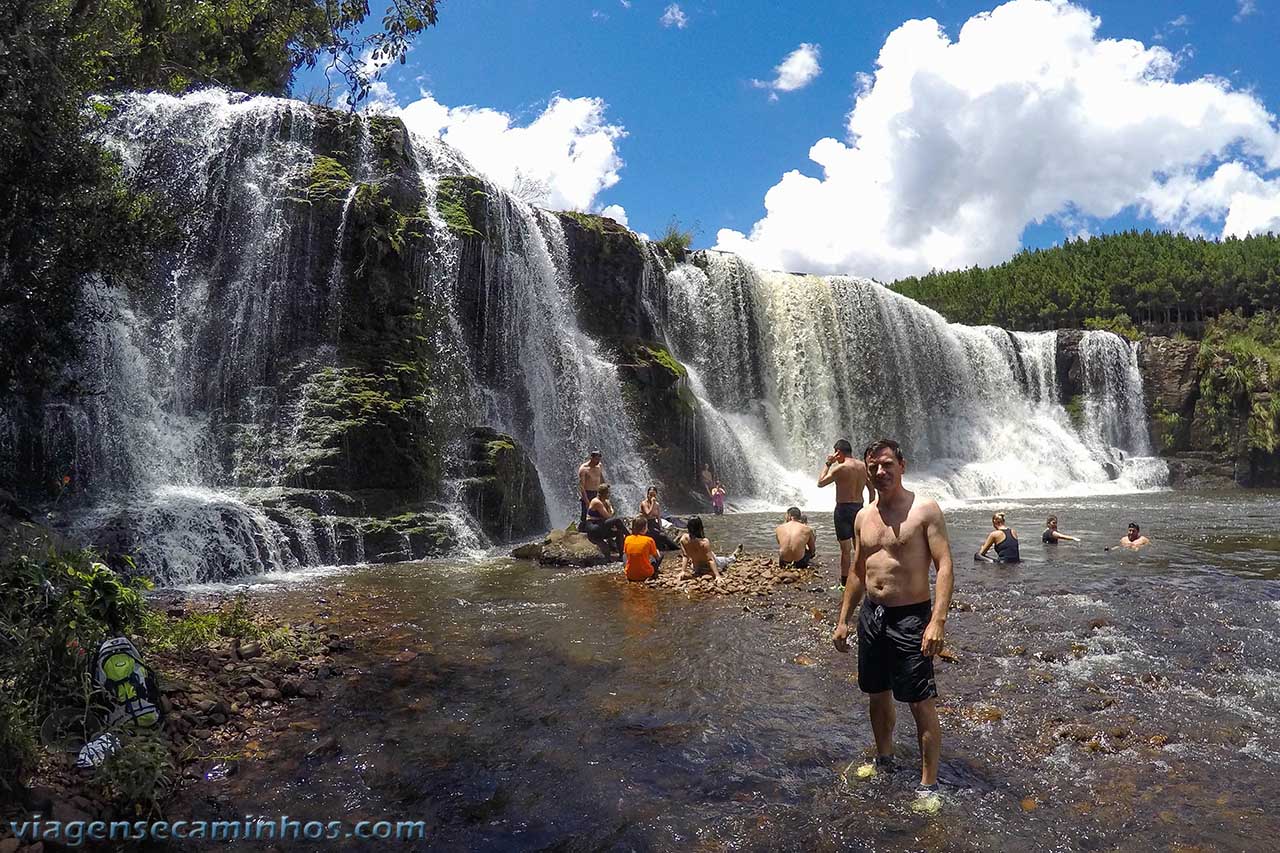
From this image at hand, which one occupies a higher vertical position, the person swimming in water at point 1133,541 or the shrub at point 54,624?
the shrub at point 54,624

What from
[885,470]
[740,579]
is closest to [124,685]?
[885,470]

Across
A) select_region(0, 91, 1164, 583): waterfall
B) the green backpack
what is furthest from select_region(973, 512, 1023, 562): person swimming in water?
the green backpack

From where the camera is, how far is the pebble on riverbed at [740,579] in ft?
31.1

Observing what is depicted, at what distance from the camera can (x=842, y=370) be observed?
28.6 meters

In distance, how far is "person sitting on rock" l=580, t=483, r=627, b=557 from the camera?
12.4m

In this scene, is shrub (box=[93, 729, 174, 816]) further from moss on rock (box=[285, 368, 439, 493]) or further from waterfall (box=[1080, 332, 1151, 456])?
waterfall (box=[1080, 332, 1151, 456])

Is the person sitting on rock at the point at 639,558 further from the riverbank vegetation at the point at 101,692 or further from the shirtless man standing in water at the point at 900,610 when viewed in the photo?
the shirtless man standing in water at the point at 900,610

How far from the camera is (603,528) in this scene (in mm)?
12547

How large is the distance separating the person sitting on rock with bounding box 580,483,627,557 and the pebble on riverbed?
141 centimetres

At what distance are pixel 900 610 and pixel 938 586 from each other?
0.23 meters

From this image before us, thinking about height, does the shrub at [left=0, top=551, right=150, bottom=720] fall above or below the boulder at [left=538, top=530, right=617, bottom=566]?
above

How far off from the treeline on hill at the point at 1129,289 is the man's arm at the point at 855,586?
180 feet

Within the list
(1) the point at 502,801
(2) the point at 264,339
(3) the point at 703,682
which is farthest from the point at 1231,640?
(2) the point at 264,339

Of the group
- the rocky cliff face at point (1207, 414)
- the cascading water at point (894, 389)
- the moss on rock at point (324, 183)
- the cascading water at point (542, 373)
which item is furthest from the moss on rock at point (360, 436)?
the rocky cliff face at point (1207, 414)
